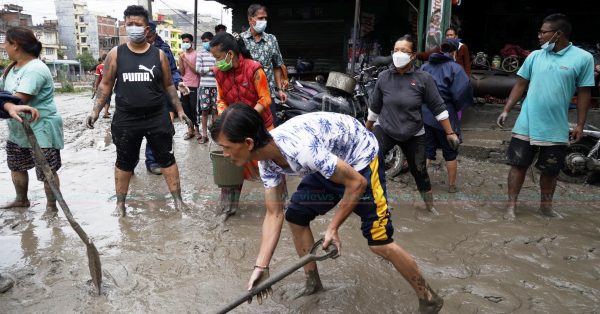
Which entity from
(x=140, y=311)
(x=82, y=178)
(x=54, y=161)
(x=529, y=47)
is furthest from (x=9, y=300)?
(x=529, y=47)

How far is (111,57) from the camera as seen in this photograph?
3830 millimetres

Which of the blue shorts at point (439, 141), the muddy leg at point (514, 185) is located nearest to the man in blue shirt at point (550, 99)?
the muddy leg at point (514, 185)

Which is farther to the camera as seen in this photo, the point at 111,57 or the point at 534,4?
the point at 534,4

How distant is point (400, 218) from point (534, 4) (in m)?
8.68

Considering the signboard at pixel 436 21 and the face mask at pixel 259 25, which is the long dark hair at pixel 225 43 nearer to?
the face mask at pixel 259 25

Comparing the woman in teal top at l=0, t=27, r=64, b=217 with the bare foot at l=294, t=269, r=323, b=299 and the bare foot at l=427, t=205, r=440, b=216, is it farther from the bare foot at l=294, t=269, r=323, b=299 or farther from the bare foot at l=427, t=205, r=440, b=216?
the bare foot at l=427, t=205, r=440, b=216

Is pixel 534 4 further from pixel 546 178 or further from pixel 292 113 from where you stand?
pixel 546 178

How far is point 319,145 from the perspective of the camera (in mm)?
2068

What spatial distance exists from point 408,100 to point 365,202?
6.48 ft

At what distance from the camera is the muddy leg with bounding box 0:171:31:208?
421 centimetres

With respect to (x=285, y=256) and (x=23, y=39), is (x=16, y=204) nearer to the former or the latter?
(x=23, y=39)

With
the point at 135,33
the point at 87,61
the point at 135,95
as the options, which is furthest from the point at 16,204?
the point at 87,61

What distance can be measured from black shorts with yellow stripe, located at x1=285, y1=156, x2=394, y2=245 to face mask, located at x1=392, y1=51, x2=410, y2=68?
173 centimetres

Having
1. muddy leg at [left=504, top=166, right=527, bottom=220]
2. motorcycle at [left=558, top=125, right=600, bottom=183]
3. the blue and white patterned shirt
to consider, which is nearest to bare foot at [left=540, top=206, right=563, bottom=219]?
muddy leg at [left=504, top=166, right=527, bottom=220]
